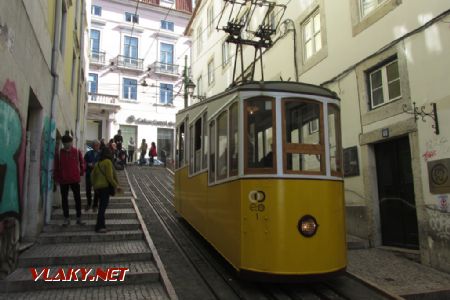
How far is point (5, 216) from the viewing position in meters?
5.50

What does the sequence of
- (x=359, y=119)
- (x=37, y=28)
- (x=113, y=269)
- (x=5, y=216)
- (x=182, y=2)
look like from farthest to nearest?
(x=182, y=2) < (x=359, y=119) < (x=37, y=28) < (x=113, y=269) < (x=5, y=216)

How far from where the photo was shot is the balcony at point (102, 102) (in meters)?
31.5

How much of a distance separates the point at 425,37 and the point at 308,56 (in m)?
4.97

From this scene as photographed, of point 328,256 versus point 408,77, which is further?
point 408,77

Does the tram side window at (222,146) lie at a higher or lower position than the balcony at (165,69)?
lower

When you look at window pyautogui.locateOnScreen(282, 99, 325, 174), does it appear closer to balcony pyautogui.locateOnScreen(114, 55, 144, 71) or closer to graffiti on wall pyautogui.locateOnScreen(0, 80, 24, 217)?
graffiti on wall pyautogui.locateOnScreen(0, 80, 24, 217)

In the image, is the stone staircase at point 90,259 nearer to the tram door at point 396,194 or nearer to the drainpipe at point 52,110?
the drainpipe at point 52,110

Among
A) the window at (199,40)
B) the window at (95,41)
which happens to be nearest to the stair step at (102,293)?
the window at (199,40)

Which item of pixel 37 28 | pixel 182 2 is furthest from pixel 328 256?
pixel 182 2

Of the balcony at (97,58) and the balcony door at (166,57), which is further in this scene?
the balcony door at (166,57)

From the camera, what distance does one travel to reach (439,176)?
7551mm

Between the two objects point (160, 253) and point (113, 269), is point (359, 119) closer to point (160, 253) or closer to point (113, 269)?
point (160, 253)

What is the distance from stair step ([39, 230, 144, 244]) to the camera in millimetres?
7559

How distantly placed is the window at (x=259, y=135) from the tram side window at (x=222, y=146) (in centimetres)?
61
